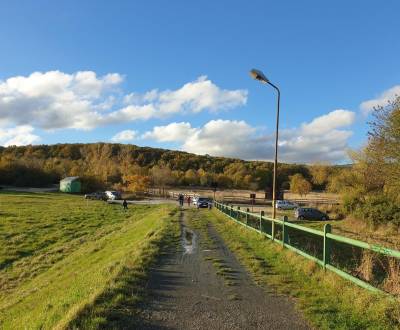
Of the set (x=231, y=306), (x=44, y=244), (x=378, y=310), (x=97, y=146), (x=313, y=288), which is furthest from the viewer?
(x=97, y=146)

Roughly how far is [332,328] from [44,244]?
2137cm

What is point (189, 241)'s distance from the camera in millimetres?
16359

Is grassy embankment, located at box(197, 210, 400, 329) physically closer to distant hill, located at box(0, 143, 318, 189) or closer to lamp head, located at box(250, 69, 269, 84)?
lamp head, located at box(250, 69, 269, 84)

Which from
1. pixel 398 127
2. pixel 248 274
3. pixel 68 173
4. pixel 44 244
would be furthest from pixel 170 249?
pixel 68 173

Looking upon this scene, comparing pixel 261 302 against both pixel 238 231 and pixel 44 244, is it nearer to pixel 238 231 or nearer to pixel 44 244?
pixel 238 231


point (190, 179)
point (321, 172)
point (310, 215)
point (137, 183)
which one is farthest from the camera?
point (190, 179)

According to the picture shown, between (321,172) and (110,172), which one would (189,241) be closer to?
(321,172)

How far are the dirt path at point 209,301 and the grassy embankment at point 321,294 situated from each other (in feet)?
1.09

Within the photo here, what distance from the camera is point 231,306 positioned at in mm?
7086

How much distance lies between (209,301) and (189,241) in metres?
9.02

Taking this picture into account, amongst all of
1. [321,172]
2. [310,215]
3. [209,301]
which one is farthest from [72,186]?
[209,301]

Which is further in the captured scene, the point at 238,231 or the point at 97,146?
the point at 97,146

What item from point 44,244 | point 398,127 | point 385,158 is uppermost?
point 398,127

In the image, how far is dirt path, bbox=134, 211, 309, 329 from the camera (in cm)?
621
